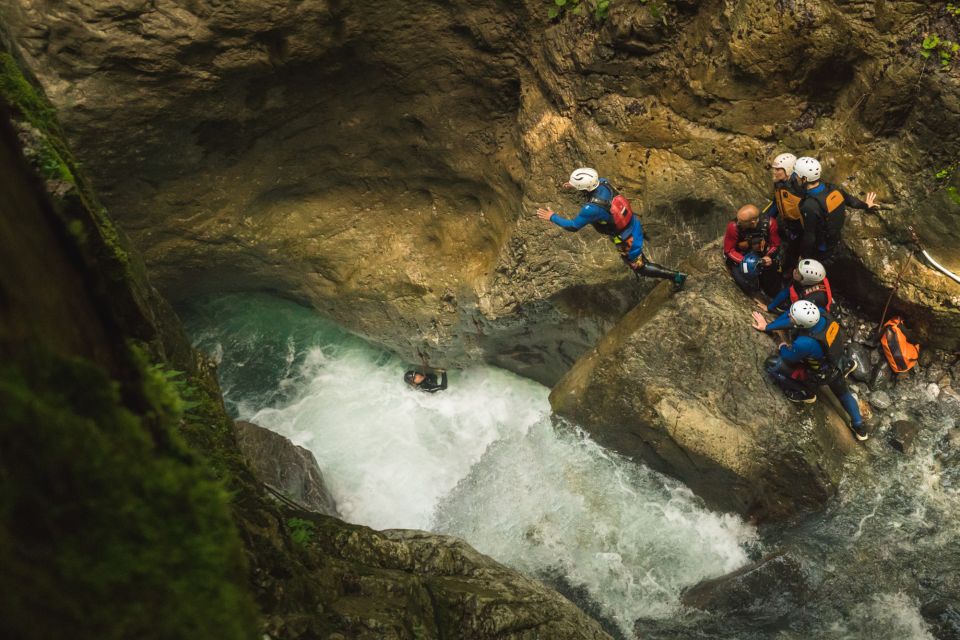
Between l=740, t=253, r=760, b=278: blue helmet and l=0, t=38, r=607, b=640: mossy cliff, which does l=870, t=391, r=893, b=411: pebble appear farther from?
l=0, t=38, r=607, b=640: mossy cliff

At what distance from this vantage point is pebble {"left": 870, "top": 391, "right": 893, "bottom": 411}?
748 centimetres

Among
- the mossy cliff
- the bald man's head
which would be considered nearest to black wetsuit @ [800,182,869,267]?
the bald man's head

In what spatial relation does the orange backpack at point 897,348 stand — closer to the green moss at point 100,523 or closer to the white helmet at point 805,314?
the white helmet at point 805,314

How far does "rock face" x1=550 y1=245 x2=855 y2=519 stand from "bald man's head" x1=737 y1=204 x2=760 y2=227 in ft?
2.38

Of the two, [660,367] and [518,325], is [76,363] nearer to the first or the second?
[660,367]

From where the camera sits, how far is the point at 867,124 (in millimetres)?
7301

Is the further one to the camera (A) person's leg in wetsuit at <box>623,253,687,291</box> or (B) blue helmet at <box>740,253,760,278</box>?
(A) person's leg in wetsuit at <box>623,253,687,291</box>

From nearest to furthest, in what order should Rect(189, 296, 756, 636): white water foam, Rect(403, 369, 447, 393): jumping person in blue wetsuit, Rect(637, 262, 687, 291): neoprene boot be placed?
1. Rect(189, 296, 756, 636): white water foam
2. Rect(637, 262, 687, 291): neoprene boot
3. Rect(403, 369, 447, 393): jumping person in blue wetsuit

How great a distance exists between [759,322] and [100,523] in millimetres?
6586

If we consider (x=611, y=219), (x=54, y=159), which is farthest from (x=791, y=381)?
(x=54, y=159)

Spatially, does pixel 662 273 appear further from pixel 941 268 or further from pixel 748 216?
pixel 941 268

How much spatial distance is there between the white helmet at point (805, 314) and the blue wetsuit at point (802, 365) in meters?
0.07

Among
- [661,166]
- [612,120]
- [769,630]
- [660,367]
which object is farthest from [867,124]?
[769,630]

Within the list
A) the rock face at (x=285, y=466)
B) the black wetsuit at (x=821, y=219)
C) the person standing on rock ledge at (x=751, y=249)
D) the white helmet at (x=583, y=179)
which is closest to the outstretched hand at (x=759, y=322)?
the person standing on rock ledge at (x=751, y=249)
